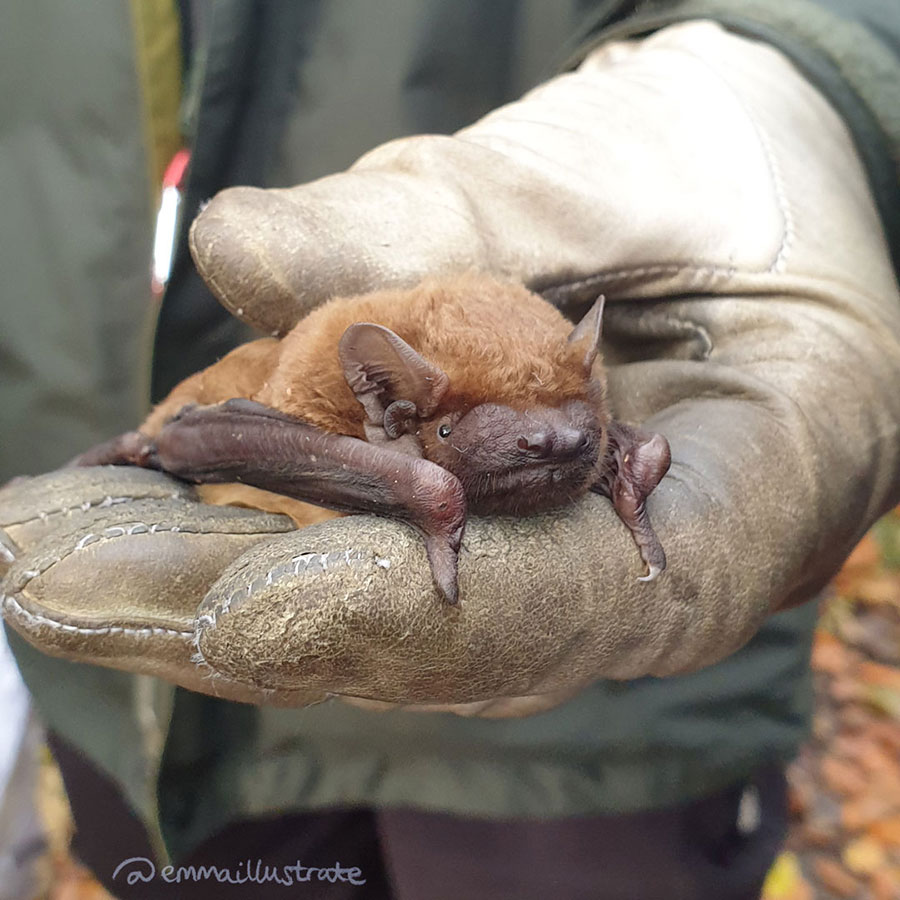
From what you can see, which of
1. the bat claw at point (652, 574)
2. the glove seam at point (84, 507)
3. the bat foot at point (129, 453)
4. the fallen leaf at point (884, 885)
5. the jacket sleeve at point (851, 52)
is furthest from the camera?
the fallen leaf at point (884, 885)

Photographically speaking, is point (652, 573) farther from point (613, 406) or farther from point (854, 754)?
point (854, 754)

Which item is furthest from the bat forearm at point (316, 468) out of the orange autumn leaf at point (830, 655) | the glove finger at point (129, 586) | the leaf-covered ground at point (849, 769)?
the orange autumn leaf at point (830, 655)

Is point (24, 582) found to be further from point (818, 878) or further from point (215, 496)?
point (818, 878)

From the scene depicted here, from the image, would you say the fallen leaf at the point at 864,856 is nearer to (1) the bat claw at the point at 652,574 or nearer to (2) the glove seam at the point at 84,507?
(1) the bat claw at the point at 652,574

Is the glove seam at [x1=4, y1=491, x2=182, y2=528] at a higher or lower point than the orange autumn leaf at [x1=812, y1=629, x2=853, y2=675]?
higher

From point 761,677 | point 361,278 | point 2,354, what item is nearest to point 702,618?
point 361,278

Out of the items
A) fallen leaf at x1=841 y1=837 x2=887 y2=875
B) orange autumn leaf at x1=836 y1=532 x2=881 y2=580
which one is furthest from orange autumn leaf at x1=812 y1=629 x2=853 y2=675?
fallen leaf at x1=841 y1=837 x2=887 y2=875

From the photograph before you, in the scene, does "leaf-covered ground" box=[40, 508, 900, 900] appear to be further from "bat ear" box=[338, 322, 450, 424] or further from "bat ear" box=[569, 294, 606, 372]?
"bat ear" box=[569, 294, 606, 372]
